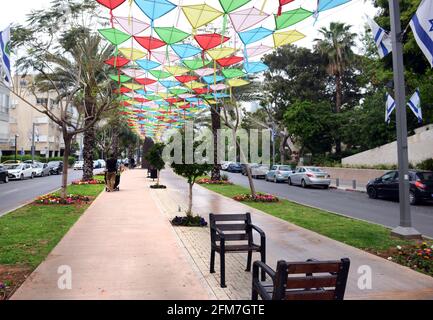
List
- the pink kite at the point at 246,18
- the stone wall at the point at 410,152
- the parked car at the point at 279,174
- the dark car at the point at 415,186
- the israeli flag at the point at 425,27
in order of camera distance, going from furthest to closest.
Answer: the parked car at the point at 279,174 < the stone wall at the point at 410,152 < the dark car at the point at 415,186 < the pink kite at the point at 246,18 < the israeli flag at the point at 425,27

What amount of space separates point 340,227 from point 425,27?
5351 millimetres

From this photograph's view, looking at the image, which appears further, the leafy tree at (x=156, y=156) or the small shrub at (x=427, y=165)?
the small shrub at (x=427, y=165)

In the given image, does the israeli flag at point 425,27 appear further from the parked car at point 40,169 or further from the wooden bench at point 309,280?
the parked car at point 40,169

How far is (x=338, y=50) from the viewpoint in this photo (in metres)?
39.5

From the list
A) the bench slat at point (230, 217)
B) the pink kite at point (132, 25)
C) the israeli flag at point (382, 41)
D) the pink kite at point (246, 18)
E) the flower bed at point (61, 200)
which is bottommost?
the flower bed at point (61, 200)

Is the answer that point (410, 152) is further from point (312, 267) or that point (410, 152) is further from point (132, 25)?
point (312, 267)

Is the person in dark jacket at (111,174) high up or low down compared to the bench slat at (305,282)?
up

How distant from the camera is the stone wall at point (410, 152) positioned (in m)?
26.1

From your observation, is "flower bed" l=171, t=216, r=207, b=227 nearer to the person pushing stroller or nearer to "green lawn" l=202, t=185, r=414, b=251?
"green lawn" l=202, t=185, r=414, b=251

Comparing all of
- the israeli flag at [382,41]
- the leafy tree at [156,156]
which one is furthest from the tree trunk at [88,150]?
the israeli flag at [382,41]

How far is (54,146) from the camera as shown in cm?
7419

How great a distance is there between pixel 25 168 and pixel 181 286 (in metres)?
34.9

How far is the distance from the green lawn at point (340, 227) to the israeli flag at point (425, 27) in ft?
12.7
